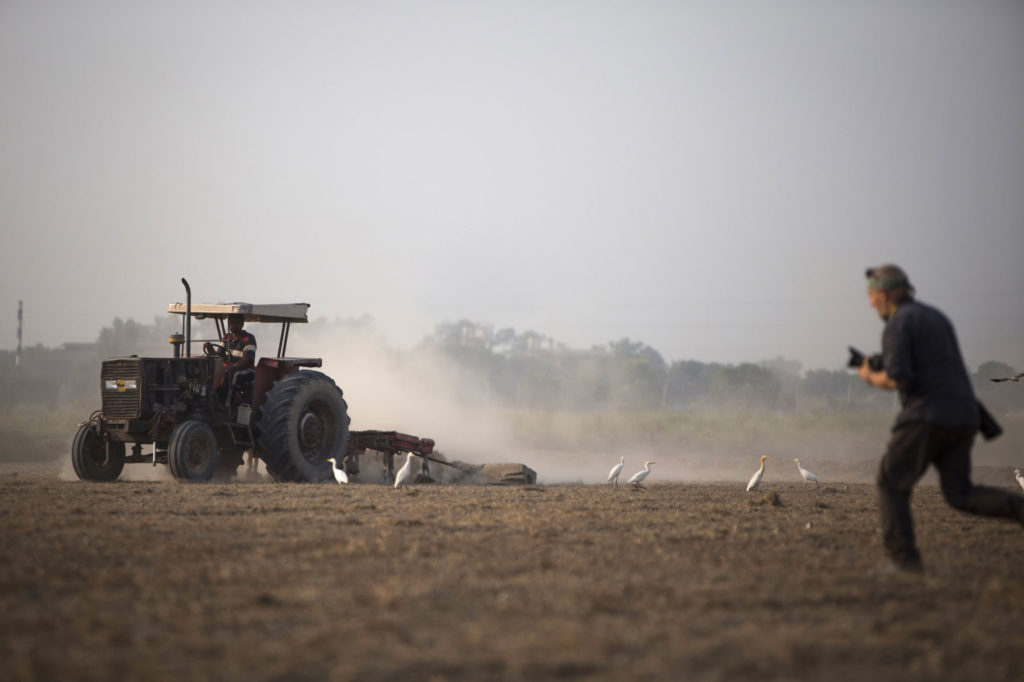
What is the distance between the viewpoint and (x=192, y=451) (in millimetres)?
12312

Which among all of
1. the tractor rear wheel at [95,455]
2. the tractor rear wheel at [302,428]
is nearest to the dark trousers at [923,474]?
the tractor rear wheel at [302,428]

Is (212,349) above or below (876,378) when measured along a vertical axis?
above

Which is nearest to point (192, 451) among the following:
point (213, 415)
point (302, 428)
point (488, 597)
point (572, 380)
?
point (213, 415)

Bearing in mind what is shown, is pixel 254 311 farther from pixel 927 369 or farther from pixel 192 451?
pixel 927 369

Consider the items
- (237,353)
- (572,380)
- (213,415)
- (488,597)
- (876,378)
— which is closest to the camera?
(488,597)

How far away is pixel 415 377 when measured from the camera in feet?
105

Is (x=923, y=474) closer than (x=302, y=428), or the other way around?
(x=923, y=474)

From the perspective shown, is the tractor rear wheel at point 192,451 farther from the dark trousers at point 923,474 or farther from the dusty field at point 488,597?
the dark trousers at point 923,474

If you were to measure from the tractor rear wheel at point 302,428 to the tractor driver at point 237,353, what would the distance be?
42 cm

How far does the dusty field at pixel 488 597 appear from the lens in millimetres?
3766

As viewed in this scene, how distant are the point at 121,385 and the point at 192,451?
1.41 metres

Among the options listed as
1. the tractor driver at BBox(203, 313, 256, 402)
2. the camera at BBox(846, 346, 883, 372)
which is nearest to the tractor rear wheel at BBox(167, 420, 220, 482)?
the tractor driver at BBox(203, 313, 256, 402)

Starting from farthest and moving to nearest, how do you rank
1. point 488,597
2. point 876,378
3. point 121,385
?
point 121,385 < point 876,378 < point 488,597

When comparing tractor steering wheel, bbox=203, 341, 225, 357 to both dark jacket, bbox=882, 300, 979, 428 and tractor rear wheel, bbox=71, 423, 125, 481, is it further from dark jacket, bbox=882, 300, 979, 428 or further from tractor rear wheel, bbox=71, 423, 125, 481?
dark jacket, bbox=882, 300, 979, 428
